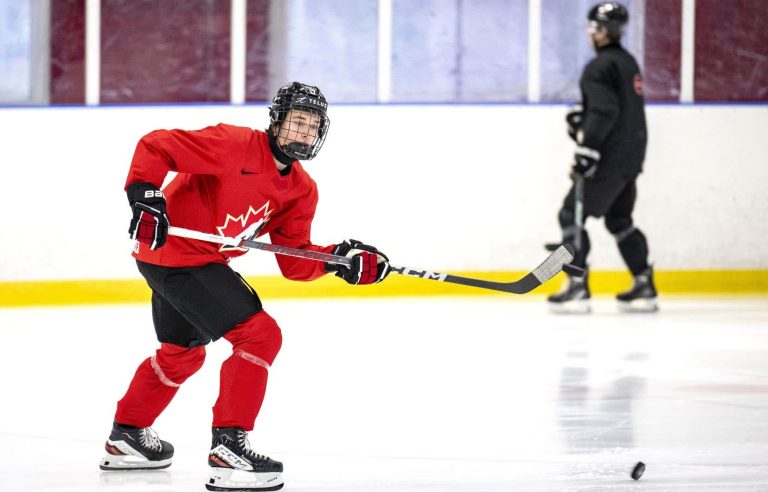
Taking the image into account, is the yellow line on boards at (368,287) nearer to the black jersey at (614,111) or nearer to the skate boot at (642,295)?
the skate boot at (642,295)

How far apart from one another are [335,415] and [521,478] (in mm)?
911

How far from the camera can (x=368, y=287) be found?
23.8 feet

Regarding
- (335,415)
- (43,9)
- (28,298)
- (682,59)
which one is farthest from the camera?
(682,59)

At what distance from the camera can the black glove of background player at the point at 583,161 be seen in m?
6.54

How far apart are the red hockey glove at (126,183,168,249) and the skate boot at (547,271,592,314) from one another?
406 centimetres

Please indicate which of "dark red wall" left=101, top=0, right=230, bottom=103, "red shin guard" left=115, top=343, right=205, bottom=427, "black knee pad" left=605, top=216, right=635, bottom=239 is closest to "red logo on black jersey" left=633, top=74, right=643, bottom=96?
"black knee pad" left=605, top=216, right=635, bottom=239

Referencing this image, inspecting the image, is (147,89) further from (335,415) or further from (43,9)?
(335,415)

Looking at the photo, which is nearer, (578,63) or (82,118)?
(82,118)

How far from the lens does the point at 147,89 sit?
733 cm

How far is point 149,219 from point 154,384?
51 centimetres

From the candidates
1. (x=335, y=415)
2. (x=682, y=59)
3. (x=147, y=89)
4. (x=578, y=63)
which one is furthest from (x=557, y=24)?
(x=335, y=415)

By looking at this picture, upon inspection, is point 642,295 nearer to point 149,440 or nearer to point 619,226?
point 619,226

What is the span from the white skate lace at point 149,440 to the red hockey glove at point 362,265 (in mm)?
554

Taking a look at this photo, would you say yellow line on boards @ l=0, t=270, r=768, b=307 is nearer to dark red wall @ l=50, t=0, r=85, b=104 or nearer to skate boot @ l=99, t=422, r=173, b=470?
dark red wall @ l=50, t=0, r=85, b=104
